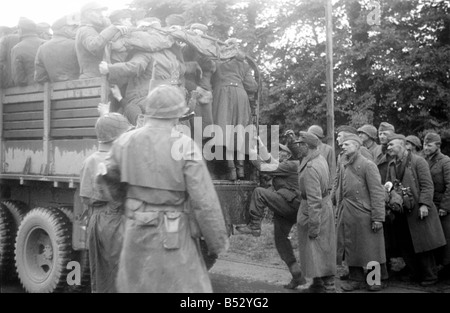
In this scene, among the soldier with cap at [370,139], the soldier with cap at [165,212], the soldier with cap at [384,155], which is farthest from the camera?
the soldier with cap at [370,139]

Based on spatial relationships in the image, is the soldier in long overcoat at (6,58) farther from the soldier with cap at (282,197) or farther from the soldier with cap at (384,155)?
the soldier with cap at (384,155)

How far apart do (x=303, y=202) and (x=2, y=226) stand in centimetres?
382

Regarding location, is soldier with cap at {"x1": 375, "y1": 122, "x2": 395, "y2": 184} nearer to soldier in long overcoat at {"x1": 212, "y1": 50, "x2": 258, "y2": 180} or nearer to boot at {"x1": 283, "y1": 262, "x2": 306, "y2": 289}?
boot at {"x1": 283, "y1": 262, "x2": 306, "y2": 289}

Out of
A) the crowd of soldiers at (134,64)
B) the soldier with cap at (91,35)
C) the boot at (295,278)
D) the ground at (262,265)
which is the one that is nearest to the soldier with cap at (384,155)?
the ground at (262,265)

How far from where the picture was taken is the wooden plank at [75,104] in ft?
19.2

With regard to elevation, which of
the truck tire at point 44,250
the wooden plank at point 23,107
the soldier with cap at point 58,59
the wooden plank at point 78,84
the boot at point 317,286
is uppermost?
the soldier with cap at point 58,59

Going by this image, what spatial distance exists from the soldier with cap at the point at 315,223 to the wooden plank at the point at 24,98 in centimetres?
319

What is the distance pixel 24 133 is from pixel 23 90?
550mm

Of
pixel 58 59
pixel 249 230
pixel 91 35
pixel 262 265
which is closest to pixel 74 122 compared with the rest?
pixel 58 59

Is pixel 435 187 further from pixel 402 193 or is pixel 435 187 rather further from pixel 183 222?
pixel 183 222

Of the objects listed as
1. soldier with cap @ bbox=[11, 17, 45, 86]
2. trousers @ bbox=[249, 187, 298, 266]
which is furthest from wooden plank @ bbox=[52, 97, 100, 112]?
trousers @ bbox=[249, 187, 298, 266]

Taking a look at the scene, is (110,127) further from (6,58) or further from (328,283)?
(6,58)

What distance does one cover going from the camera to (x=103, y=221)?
482 cm

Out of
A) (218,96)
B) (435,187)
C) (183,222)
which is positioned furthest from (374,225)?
(183,222)
